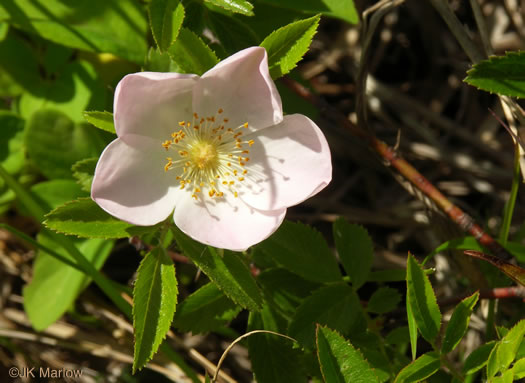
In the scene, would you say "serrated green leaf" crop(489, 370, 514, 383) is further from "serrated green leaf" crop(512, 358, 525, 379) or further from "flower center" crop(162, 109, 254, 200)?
"flower center" crop(162, 109, 254, 200)

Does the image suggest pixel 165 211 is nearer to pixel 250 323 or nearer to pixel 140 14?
pixel 250 323

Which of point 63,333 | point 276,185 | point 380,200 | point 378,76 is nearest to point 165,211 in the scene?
point 276,185

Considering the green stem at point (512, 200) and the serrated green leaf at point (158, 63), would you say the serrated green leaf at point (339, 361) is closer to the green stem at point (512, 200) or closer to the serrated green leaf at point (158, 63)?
the green stem at point (512, 200)

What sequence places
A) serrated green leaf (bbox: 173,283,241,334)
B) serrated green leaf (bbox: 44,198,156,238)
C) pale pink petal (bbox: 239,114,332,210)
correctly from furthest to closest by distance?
serrated green leaf (bbox: 173,283,241,334)
pale pink petal (bbox: 239,114,332,210)
serrated green leaf (bbox: 44,198,156,238)

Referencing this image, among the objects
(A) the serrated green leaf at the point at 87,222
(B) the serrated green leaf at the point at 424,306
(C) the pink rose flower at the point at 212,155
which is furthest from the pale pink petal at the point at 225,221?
(B) the serrated green leaf at the point at 424,306

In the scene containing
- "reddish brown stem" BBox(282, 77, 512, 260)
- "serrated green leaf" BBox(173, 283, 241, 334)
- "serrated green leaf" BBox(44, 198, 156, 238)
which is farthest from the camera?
"reddish brown stem" BBox(282, 77, 512, 260)

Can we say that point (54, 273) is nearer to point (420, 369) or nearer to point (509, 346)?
point (420, 369)

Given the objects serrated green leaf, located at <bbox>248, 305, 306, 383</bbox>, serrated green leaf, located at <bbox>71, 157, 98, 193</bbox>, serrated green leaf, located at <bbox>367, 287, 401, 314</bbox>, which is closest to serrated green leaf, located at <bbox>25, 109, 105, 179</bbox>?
serrated green leaf, located at <bbox>71, 157, 98, 193</bbox>

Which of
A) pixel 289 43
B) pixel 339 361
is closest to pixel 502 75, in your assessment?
pixel 289 43
